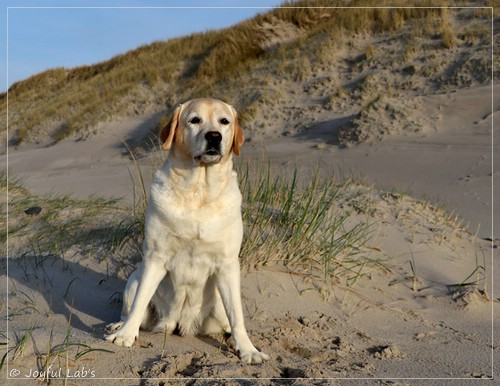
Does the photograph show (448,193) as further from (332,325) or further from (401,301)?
(332,325)

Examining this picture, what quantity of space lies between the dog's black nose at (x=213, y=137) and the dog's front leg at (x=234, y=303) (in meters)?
0.70

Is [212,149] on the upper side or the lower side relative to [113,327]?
upper

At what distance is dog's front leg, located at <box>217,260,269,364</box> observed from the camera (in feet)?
11.5

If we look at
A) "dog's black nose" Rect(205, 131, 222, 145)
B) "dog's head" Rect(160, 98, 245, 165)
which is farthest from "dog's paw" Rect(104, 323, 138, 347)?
"dog's black nose" Rect(205, 131, 222, 145)

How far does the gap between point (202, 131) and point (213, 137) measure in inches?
3.1

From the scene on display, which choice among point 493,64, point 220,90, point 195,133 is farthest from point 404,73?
point 195,133

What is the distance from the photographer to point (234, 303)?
352 cm

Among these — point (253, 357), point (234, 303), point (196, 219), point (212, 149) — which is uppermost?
point (212, 149)

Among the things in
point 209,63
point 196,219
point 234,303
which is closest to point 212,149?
point 196,219

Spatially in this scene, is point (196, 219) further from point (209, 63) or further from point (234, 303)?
point (209, 63)

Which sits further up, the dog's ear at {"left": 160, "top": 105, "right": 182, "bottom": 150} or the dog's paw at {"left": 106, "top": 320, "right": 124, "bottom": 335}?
the dog's ear at {"left": 160, "top": 105, "right": 182, "bottom": 150}

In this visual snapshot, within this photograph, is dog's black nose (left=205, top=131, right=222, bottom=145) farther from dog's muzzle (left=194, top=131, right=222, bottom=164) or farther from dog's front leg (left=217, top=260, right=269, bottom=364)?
dog's front leg (left=217, top=260, right=269, bottom=364)

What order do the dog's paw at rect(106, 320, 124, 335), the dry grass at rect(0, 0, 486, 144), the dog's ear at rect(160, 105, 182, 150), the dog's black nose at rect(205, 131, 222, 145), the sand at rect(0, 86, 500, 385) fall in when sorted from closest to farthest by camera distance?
the sand at rect(0, 86, 500, 385) < the dog's black nose at rect(205, 131, 222, 145) < the dog's ear at rect(160, 105, 182, 150) < the dog's paw at rect(106, 320, 124, 335) < the dry grass at rect(0, 0, 486, 144)

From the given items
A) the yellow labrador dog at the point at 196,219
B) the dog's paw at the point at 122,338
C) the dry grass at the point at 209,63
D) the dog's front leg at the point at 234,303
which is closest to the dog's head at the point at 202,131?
the yellow labrador dog at the point at 196,219
